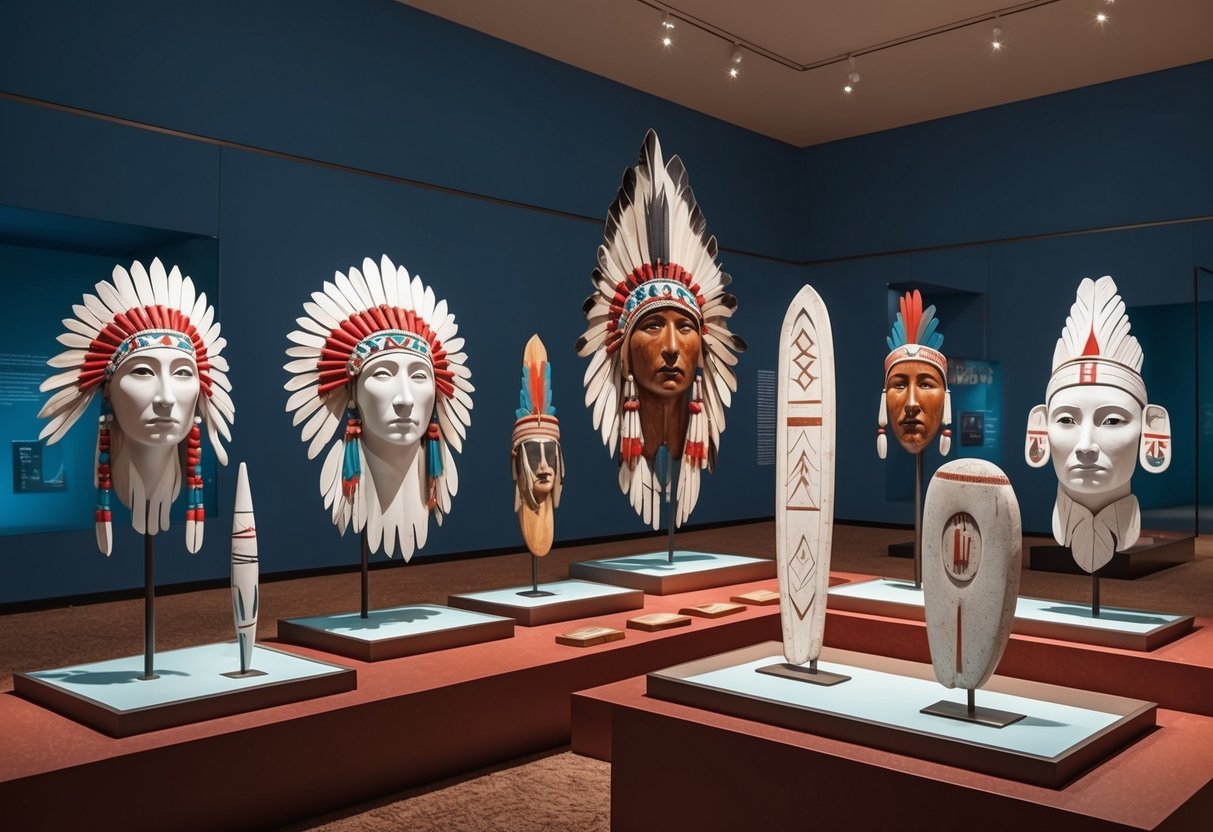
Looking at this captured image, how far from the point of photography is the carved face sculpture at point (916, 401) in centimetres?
493

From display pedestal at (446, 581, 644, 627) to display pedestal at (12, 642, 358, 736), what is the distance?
1072 mm

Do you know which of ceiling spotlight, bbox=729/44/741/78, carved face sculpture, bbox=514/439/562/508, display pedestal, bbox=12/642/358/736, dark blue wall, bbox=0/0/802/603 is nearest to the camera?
display pedestal, bbox=12/642/358/736

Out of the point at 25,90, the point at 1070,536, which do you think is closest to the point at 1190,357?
the point at 1070,536

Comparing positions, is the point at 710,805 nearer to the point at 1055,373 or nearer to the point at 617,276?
the point at 1055,373

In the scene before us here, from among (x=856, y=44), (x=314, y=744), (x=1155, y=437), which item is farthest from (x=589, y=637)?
(x=856, y=44)

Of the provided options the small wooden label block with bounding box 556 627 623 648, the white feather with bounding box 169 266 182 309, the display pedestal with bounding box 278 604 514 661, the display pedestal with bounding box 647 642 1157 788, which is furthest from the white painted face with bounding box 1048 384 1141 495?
the white feather with bounding box 169 266 182 309

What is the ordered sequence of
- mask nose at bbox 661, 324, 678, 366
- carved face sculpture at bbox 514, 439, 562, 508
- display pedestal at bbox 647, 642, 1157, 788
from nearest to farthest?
display pedestal at bbox 647, 642, 1157, 788, carved face sculpture at bbox 514, 439, 562, 508, mask nose at bbox 661, 324, 678, 366

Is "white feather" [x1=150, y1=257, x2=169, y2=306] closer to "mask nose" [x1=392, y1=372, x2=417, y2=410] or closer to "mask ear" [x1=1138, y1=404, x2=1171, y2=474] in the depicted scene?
"mask nose" [x1=392, y1=372, x2=417, y2=410]

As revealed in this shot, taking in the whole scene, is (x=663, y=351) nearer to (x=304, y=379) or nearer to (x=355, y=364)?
(x=355, y=364)

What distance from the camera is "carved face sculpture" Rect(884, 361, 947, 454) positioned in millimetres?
4934

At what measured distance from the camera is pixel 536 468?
4375 mm

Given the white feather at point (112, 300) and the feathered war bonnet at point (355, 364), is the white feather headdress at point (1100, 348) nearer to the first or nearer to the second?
the feathered war bonnet at point (355, 364)

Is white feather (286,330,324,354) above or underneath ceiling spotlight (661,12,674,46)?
underneath

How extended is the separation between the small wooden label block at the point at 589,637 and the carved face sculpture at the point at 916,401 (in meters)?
1.78
